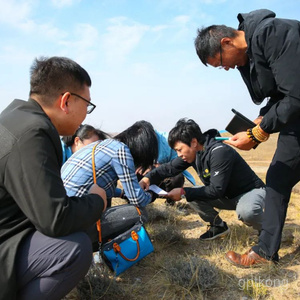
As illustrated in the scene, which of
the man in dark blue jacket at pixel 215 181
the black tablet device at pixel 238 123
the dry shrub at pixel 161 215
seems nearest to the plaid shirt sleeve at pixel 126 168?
the man in dark blue jacket at pixel 215 181

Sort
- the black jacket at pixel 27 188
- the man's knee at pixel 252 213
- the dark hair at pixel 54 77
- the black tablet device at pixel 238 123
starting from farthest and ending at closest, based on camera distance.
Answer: the man's knee at pixel 252 213, the black tablet device at pixel 238 123, the dark hair at pixel 54 77, the black jacket at pixel 27 188

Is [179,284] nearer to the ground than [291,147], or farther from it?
nearer to the ground

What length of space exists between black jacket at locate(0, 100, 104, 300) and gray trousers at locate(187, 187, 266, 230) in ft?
6.47

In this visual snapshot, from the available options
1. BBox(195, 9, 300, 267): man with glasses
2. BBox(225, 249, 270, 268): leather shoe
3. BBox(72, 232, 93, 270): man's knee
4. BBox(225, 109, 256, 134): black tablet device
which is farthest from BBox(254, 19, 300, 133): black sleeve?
BBox(72, 232, 93, 270): man's knee

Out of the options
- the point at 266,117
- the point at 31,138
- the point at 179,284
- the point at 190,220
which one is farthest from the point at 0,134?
the point at 190,220

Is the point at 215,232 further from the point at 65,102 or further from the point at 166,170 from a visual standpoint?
the point at 65,102

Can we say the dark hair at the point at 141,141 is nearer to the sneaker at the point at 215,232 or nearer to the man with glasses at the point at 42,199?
the sneaker at the point at 215,232

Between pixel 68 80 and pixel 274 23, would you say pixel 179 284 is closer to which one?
pixel 68 80

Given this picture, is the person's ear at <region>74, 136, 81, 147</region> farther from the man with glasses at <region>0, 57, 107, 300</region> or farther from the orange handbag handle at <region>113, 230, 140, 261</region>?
the man with glasses at <region>0, 57, 107, 300</region>

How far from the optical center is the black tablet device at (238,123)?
2898 millimetres

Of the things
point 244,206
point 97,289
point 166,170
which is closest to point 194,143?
point 166,170

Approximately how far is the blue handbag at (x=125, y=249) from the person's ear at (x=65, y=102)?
44.8 inches

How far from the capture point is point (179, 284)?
8.13 feet

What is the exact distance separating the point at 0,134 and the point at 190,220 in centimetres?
326
